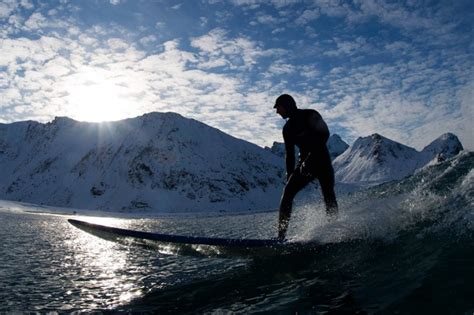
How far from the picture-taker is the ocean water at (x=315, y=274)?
4.35m

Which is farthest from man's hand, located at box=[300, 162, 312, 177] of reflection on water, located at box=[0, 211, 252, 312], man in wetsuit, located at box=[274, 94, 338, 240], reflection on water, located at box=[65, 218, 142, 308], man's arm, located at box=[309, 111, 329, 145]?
reflection on water, located at box=[65, 218, 142, 308]

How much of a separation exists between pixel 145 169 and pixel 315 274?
378 feet

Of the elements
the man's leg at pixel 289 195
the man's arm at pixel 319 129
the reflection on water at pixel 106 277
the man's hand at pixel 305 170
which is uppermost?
Result: the man's arm at pixel 319 129

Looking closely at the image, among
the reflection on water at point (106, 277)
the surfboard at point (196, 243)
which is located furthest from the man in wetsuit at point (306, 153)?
the reflection on water at point (106, 277)

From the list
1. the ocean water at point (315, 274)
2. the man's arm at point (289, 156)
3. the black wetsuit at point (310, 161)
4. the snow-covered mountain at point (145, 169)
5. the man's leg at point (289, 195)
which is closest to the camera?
the ocean water at point (315, 274)

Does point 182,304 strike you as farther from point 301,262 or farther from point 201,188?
point 201,188

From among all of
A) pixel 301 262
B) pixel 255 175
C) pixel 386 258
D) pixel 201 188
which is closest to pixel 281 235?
pixel 301 262

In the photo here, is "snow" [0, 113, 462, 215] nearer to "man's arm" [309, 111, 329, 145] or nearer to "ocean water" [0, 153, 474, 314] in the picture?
"ocean water" [0, 153, 474, 314]

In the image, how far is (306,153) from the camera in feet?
28.3

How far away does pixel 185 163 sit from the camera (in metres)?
121

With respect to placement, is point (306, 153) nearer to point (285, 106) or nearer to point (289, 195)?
point (289, 195)

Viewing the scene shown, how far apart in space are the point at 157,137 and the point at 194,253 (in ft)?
403

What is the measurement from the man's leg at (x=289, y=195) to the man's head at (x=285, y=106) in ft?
3.96

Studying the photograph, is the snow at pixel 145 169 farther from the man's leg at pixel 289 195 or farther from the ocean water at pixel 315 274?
the ocean water at pixel 315 274
